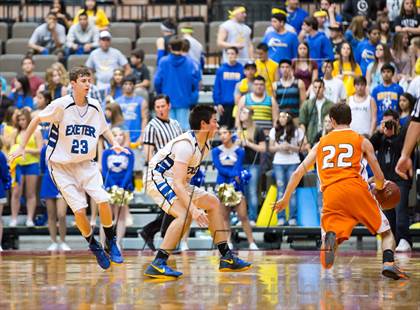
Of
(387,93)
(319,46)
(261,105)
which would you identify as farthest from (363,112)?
(319,46)

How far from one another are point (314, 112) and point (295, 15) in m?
4.64

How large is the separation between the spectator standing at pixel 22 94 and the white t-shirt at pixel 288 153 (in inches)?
196

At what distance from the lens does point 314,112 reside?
16.5 m

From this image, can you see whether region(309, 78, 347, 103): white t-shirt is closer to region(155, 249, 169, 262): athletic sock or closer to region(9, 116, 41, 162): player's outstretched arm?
region(9, 116, 41, 162): player's outstretched arm

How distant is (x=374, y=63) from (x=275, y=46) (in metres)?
1.95

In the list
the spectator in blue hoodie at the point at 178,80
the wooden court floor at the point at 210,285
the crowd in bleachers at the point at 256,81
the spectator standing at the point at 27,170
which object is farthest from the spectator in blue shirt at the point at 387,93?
the spectator standing at the point at 27,170

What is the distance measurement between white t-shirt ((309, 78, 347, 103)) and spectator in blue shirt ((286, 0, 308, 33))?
3.46 metres

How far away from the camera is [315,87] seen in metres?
16.9

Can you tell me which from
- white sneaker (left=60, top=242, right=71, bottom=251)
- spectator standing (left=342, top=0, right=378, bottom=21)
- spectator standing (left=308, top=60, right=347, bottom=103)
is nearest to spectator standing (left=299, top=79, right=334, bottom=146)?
spectator standing (left=308, top=60, right=347, bottom=103)

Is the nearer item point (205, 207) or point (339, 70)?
point (205, 207)

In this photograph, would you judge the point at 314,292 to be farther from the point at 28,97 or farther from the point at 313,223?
the point at 28,97

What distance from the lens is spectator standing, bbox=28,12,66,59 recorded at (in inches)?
856

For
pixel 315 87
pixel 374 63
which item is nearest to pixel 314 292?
pixel 315 87

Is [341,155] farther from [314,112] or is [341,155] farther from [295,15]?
[295,15]
